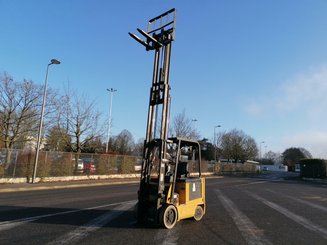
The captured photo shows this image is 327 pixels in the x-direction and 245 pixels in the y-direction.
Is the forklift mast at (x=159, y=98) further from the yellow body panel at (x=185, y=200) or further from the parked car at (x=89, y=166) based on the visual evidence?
the parked car at (x=89, y=166)

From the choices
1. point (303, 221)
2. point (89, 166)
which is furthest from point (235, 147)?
point (303, 221)

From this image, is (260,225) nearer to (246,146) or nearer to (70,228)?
(70,228)

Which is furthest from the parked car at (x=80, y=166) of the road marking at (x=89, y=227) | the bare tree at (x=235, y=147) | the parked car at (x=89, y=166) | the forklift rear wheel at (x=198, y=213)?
the bare tree at (x=235, y=147)

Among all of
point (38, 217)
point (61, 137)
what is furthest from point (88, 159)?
point (38, 217)

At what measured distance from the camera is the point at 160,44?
1073 cm

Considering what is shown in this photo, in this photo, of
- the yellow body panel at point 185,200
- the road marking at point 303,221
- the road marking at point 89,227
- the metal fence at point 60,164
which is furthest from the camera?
the metal fence at point 60,164

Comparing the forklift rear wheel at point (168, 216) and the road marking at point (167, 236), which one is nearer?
the road marking at point (167, 236)

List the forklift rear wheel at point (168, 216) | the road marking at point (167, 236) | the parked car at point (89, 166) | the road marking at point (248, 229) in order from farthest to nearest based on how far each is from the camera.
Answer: the parked car at point (89, 166), the forklift rear wheel at point (168, 216), the road marking at point (248, 229), the road marking at point (167, 236)

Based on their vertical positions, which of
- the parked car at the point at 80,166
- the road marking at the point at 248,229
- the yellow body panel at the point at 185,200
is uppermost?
the parked car at the point at 80,166

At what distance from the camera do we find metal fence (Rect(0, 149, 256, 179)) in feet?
80.3

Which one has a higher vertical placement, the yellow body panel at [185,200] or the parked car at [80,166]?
the parked car at [80,166]

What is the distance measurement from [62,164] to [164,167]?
832 inches

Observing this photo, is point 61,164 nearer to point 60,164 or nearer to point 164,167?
point 60,164

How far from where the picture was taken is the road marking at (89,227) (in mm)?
7613
